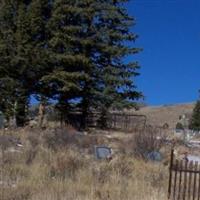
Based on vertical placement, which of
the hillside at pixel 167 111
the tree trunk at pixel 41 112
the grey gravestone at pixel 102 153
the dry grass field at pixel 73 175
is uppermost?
the hillside at pixel 167 111

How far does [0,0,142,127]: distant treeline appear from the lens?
129 ft

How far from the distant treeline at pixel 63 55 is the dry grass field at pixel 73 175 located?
12920mm

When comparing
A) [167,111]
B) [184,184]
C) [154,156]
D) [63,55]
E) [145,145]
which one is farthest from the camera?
[167,111]

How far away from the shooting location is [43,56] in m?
39.2

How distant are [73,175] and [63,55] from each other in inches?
800

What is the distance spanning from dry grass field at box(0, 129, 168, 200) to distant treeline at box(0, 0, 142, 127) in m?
12.9

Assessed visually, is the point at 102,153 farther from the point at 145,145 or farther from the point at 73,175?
the point at 73,175

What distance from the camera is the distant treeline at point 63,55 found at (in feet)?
129

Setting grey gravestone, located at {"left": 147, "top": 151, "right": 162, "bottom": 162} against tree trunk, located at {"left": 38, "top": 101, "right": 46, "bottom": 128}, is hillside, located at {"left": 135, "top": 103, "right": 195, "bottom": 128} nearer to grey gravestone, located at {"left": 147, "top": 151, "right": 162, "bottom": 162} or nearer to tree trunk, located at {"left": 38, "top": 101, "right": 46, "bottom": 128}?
tree trunk, located at {"left": 38, "top": 101, "right": 46, "bottom": 128}

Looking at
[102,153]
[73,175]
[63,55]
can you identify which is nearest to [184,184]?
[73,175]

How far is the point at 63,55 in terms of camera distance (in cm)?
3891

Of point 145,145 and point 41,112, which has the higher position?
point 41,112

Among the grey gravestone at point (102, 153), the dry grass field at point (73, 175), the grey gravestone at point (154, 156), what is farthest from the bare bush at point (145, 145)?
the grey gravestone at point (102, 153)

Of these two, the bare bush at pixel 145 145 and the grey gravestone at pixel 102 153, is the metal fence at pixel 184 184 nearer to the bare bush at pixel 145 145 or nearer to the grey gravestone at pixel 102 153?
the grey gravestone at pixel 102 153
